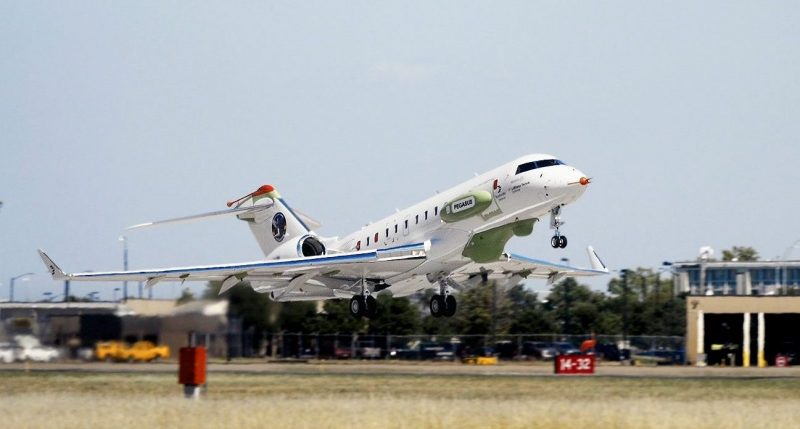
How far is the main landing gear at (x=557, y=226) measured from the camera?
36.3 meters

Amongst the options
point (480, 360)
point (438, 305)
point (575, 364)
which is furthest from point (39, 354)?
point (480, 360)

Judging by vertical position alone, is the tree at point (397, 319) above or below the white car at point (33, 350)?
below

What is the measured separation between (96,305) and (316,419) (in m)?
18.6

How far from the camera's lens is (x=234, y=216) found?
161 ft

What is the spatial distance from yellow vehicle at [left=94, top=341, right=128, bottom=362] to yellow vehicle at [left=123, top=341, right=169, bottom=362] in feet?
0.82

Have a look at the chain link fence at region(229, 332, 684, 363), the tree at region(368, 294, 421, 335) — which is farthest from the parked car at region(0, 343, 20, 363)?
the tree at region(368, 294, 421, 335)

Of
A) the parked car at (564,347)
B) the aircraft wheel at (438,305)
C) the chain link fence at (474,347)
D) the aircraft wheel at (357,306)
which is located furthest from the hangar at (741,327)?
the aircraft wheel at (357,306)

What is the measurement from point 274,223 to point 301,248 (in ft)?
8.53

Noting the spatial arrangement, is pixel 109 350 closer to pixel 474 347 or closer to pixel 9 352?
pixel 9 352

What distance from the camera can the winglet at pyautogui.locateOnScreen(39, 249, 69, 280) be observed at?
39219 mm

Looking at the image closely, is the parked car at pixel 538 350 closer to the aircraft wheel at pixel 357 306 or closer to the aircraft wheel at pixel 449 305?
the aircraft wheel at pixel 449 305

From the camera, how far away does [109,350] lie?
40.8 meters

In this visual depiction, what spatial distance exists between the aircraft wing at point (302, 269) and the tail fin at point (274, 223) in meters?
4.32

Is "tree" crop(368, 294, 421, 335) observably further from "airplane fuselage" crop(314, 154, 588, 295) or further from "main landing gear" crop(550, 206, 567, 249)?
"main landing gear" crop(550, 206, 567, 249)
